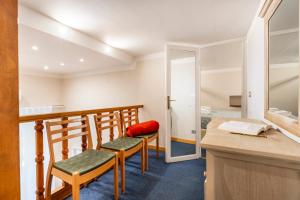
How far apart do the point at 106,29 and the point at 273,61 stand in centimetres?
199

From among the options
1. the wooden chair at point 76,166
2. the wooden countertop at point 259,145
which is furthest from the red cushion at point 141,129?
the wooden countertop at point 259,145

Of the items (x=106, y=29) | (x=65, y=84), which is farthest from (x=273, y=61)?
(x=65, y=84)

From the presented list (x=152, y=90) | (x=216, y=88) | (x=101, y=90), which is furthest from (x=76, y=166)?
(x=216, y=88)

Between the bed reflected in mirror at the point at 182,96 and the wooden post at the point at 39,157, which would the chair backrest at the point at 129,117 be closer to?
the bed reflected in mirror at the point at 182,96

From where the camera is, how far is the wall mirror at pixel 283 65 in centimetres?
82

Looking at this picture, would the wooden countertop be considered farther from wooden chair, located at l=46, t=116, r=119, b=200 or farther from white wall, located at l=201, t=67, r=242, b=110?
white wall, located at l=201, t=67, r=242, b=110

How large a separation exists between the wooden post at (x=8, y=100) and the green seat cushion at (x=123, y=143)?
1205mm

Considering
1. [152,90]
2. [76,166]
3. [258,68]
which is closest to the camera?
[76,166]

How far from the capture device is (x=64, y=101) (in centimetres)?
486

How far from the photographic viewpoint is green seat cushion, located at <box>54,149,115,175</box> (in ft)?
4.28

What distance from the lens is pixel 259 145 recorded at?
70 cm

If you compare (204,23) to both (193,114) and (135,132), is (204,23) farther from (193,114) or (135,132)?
(135,132)

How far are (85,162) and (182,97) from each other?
193cm

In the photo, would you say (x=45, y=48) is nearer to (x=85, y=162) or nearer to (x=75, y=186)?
(x=85, y=162)
